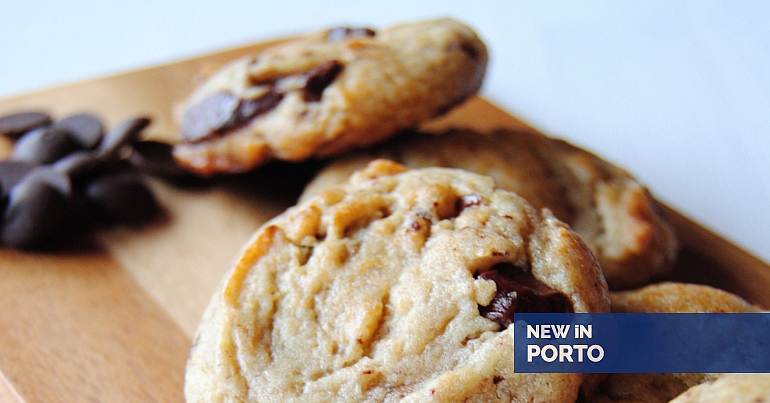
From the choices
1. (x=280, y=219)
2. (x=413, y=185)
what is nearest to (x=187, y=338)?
(x=280, y=219)

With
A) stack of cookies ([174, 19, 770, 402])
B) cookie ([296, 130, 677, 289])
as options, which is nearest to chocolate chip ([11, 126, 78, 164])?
stack of cookies ([174, 19, 770, 402])

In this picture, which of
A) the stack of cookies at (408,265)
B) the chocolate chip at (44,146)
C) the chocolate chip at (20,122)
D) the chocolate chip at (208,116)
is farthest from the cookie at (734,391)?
the chocolate chip at (20,122)

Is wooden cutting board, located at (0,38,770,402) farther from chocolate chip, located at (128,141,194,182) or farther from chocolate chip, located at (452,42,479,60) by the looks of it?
chocolate chip, located at (452,42,479,60)

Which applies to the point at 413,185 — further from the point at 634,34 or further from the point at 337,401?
the point at 634,34

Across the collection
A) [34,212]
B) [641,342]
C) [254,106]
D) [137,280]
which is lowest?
[137,280]

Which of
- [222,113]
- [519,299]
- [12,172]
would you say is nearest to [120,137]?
[12,172]

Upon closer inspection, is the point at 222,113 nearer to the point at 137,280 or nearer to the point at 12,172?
the point at 137,280

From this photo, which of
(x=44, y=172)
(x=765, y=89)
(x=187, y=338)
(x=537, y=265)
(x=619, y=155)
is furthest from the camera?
(x=765, y=89)
